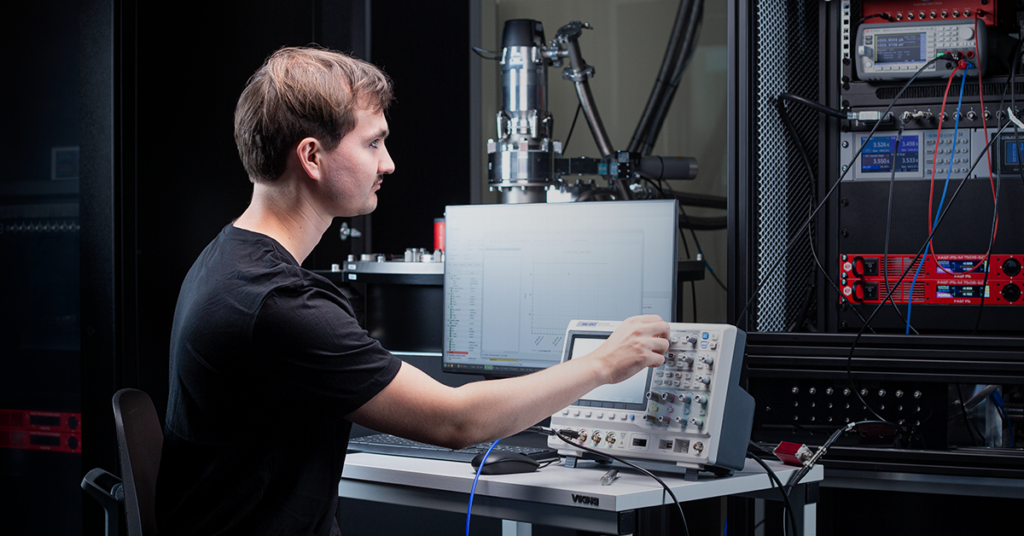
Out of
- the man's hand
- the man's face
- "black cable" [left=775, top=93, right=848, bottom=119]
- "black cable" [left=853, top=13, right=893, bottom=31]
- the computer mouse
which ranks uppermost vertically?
"black cable" [left=853, top=13, right=893, bottom=31]

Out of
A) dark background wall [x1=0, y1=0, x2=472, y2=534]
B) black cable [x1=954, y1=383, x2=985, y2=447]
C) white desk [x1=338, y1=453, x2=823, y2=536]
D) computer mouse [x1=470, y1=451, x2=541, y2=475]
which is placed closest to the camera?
white desk [x1=338, y1=453, x2=823, y2=536]

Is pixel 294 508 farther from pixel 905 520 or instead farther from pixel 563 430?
pixel 905 520

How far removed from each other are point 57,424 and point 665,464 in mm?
1403

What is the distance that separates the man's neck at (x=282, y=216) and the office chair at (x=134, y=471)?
0.27 meters

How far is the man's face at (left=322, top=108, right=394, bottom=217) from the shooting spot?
1093 millimetres

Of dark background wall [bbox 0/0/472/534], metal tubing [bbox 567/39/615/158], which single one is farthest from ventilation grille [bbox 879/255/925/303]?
dark background wall [bbox 0/0/472/534]

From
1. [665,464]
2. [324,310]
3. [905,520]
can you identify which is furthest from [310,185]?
[905,520]

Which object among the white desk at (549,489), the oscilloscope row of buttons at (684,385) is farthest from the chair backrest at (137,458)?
the oscilloscope row of buttons at (684,385)

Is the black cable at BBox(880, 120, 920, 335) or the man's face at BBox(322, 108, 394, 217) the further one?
the black cable at BBox(880, 120, 920, 335)

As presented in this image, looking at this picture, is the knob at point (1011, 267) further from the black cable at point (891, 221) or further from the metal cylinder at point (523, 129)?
the metal cylinder at point (523, 129)

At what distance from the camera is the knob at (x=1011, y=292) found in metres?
1.62

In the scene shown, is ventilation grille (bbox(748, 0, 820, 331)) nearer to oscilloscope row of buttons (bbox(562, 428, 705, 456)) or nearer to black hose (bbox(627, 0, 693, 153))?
oscilloscope row of buttons (bbox(562, 428, 705, 456))

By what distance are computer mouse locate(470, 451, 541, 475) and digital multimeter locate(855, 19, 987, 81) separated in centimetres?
102

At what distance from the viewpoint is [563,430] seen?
137 centimetres
